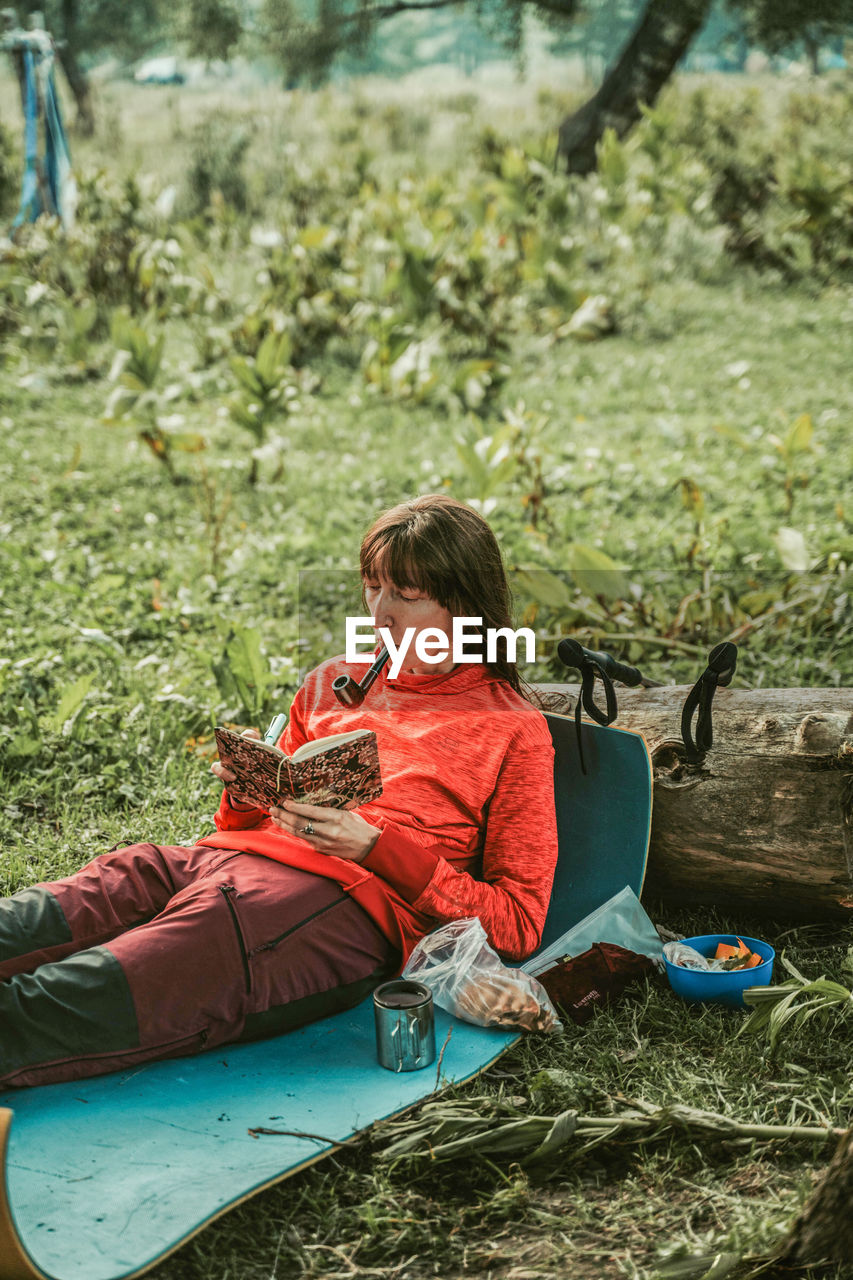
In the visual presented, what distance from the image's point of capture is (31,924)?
241 cm

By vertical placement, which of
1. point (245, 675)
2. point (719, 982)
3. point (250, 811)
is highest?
point (250, 811)

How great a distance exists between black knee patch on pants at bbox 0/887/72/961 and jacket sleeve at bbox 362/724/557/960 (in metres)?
0.65

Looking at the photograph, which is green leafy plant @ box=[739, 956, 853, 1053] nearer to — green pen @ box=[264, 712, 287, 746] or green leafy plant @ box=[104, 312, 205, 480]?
green pen @ box=[264, 712, 287, 746]

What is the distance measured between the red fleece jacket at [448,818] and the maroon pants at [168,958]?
7 cm

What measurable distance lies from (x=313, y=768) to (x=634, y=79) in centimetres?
1342

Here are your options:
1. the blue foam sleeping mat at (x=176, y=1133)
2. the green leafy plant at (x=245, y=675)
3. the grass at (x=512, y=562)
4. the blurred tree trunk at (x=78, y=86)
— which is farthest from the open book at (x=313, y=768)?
the blurred tree trunk at (x=78, y=86)

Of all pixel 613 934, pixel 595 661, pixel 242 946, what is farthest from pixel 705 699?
pixel 242 946

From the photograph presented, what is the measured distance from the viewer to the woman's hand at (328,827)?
2.41 metres

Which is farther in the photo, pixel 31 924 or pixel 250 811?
pixel 250 811

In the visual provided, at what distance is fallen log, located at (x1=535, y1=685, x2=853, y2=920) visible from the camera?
110 inches

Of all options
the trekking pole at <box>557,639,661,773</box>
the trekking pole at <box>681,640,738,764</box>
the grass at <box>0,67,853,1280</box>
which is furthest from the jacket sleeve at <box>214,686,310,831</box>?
the trekking pole at <box>681,640,738,764</box>

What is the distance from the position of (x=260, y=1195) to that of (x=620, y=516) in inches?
166

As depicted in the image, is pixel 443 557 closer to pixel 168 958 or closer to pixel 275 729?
pixel 275 729

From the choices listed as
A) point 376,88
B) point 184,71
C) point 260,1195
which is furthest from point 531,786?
point 184,71
